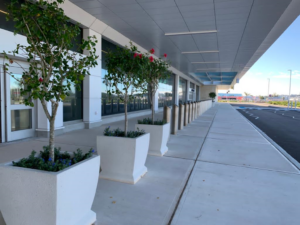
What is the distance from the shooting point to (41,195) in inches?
79.3

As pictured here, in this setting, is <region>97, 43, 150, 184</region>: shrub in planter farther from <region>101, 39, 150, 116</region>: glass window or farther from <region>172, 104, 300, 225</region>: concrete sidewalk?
<region>101, 39, 150, 116</region>: glass window

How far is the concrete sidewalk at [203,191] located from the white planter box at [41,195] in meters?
0.56

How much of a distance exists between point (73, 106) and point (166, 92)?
47.9 feet

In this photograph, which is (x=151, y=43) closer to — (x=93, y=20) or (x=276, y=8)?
(x=93, y=20)

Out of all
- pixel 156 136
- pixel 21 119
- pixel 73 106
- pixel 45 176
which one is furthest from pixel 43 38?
pixel 73 106

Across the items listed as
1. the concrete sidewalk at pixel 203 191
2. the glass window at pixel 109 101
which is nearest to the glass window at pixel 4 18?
the concrete sidewalk at pixel 203 191

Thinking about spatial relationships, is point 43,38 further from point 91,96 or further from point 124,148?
point 91,96

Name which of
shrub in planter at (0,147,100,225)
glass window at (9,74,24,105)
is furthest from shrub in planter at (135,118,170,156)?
glass window at (9,74,24,105)

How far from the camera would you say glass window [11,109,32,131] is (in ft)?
20.4

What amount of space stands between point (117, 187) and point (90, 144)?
2.84m

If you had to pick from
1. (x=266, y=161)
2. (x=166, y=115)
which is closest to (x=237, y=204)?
(x=266, y=161)

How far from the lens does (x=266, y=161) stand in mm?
5191

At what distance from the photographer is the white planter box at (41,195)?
6.55 ft

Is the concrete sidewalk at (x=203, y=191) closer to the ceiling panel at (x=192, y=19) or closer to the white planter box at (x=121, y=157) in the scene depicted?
the white planter box at (x=121, y=157)
